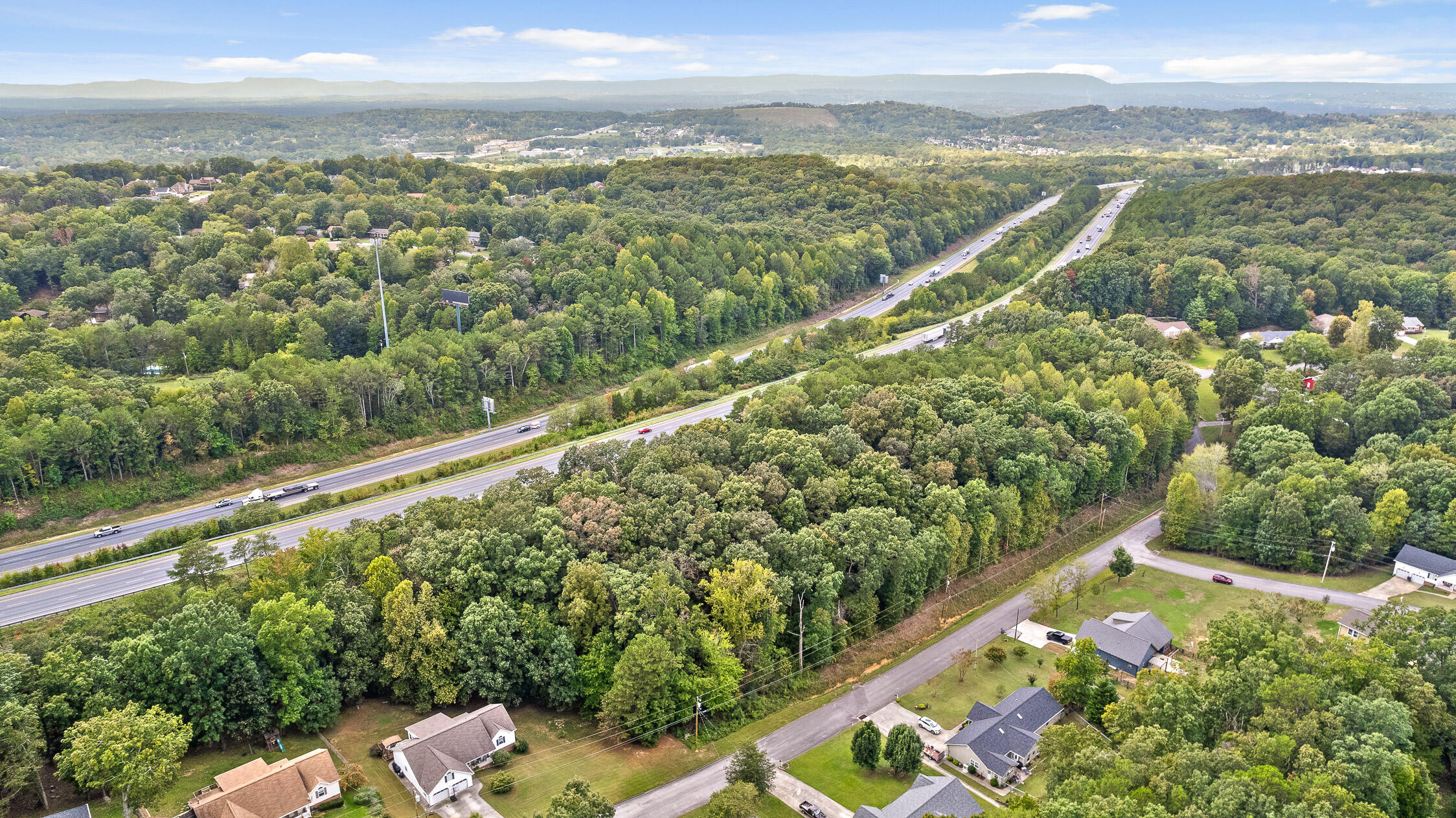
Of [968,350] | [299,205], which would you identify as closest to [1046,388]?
[968,350]

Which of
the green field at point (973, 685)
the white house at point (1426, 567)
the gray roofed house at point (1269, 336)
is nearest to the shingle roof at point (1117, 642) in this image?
the green field at point (973, 685)

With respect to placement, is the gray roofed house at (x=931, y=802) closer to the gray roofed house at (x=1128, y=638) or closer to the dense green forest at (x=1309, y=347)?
the gray roofed house at (x=1128, y=638)

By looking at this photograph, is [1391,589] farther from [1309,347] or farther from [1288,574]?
[1309,347]

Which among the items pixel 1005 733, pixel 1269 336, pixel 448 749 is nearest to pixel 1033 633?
pixel 1005 733

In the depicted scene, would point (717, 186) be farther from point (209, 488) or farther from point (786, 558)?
point (786, 558)

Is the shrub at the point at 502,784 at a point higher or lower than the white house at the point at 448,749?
lower
